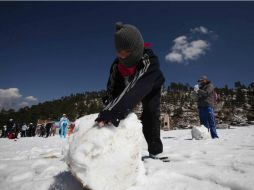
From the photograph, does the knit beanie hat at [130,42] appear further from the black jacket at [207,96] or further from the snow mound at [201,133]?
the snow mound at [201,133]

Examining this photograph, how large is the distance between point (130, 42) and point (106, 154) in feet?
4.27

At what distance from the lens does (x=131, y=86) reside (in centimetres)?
226

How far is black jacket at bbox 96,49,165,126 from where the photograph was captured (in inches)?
73.9

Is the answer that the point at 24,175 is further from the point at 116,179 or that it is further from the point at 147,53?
the point at 147,53

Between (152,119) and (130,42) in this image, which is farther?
(152,119)

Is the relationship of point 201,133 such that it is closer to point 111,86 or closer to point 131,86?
point 111,86

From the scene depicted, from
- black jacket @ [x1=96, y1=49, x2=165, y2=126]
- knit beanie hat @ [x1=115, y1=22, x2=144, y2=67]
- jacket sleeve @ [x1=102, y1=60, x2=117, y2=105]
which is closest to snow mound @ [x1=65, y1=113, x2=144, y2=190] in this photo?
black jacket @ [x1=96, y1=49, x2=165, y2=126]

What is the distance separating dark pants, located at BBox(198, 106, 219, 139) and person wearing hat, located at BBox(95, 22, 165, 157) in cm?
465

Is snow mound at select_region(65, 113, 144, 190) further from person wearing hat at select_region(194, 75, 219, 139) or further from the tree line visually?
the tree line

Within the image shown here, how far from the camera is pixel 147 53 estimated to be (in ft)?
8.95

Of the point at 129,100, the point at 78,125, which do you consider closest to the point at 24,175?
the point at 78,125

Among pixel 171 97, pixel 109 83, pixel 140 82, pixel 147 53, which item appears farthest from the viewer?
pixel 171 97

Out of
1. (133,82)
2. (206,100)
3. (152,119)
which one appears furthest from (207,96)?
(133,82)

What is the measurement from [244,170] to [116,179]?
123cm
